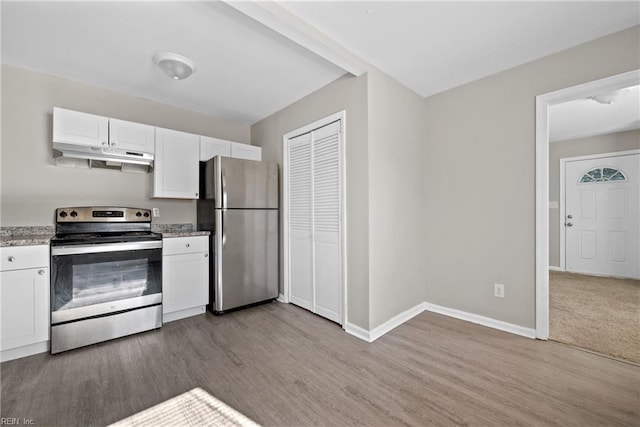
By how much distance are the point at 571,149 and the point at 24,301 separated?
7661 mm

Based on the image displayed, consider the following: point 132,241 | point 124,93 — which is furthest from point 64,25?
point 132,241

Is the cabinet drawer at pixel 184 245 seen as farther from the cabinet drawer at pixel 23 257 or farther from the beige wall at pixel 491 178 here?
the beige wall at pixel 491 178

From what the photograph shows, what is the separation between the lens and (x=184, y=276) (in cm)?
287

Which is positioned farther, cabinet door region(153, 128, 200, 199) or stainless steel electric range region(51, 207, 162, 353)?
cabinet door region(153, 128, 200, 199)

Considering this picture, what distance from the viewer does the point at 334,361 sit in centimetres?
207

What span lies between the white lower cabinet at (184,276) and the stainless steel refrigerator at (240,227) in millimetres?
115

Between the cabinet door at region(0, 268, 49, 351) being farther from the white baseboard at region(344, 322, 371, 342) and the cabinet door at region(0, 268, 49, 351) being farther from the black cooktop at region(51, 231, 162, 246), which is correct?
the white baseboard at region(344, 322, 371, 342)

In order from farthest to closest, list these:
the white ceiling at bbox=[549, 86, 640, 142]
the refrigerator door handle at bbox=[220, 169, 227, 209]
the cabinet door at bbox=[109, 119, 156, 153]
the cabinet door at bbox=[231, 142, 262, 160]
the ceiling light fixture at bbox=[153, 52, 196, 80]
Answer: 1. the cabinet door at bbox=[231, 142, 262, 160]
2. the white ceiling at bbox=[549, 86, 640, 142]
3. the refrigerator door handle at bbox=[220, 169, 227, 209]
4. the cabinet door at bbox=[109, 119, 156, 153]
5. the ceiling light fixture at bbox=[153, 52, 196, 80]

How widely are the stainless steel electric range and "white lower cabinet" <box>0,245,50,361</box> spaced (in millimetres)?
64

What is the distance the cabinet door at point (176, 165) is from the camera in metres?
2.96

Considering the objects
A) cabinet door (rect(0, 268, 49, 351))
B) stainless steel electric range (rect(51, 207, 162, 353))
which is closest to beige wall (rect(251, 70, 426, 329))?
stainless steel electric range (rect(51, 207, 162, 353))

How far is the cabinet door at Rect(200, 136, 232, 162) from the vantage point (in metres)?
3.27

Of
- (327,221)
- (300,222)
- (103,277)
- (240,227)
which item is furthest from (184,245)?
(327,221)

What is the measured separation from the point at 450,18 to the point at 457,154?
1379mm
